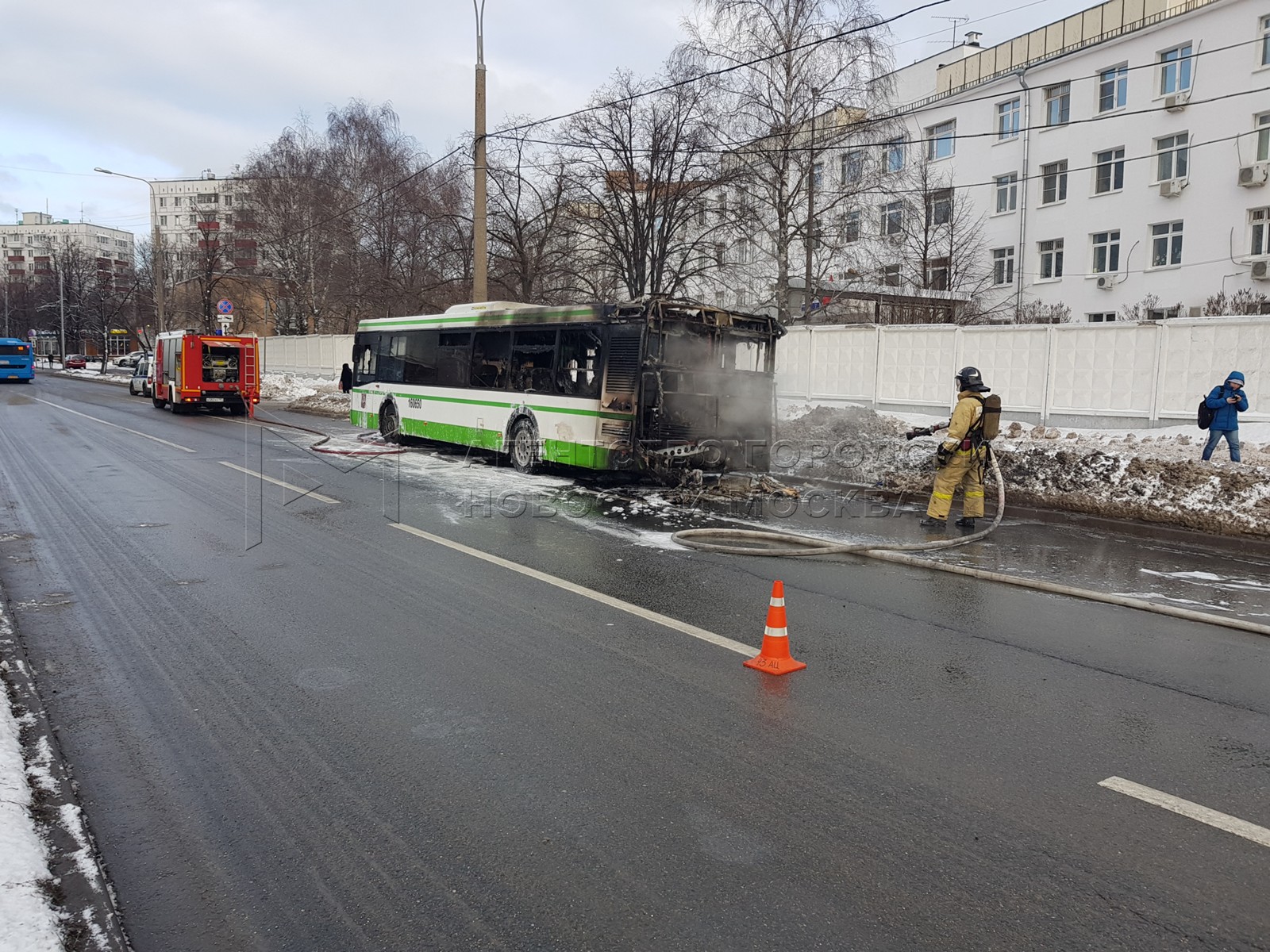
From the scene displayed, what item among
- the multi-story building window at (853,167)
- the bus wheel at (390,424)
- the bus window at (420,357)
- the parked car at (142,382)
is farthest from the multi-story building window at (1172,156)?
the parked car at (142,382)

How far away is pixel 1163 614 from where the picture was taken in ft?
23.1

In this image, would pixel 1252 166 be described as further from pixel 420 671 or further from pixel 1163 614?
pixel 420 671

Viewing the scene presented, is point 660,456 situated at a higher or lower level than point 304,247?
lower

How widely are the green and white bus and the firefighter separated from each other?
12.1ft

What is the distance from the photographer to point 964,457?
1058cm

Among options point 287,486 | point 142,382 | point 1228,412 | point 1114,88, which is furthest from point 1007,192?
point 142,382

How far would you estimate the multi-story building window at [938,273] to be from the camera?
117 feet

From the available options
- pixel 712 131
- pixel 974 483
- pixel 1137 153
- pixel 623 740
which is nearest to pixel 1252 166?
pixel 1137 153

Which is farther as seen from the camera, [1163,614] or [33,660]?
[1163,614]

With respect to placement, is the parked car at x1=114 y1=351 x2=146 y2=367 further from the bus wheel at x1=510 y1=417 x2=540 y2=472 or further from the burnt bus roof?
the bus wheel at x1=510 y1=417 x2=540 y2=472

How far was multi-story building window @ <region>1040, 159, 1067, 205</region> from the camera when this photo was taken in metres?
34.1

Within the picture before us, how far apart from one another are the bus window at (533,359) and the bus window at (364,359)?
612cm

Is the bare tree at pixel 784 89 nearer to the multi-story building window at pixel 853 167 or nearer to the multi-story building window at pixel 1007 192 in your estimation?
the multi-story building window at pixel 853 167

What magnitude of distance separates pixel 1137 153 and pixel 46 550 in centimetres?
3486
